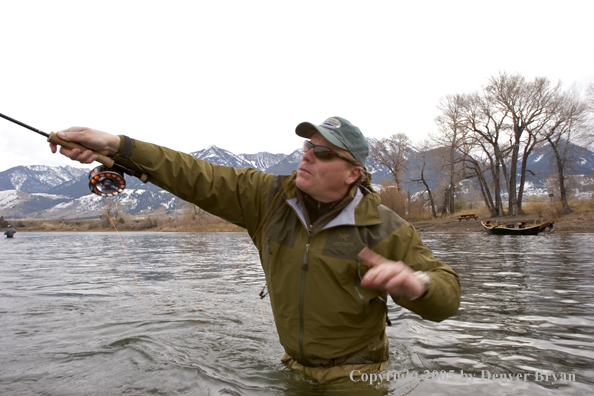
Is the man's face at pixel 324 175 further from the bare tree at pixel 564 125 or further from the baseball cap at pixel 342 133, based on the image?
the bare tree at pixel 564 125

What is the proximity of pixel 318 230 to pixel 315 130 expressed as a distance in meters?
0.76

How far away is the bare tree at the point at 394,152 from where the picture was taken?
48.2 m

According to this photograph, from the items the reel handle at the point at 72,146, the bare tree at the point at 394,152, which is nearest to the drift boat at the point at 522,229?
the bare tree at the point at 394,152

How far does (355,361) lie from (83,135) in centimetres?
252

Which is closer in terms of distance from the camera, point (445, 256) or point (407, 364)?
point (407, 364)

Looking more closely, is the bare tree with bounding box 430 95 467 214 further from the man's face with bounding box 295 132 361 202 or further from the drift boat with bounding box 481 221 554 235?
the man's face with bounding box 295 132 361 202

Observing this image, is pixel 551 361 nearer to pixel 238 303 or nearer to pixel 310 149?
pixel 310 149

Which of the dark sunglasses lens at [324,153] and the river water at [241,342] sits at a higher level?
the dark sunglasses lens at [324,153]

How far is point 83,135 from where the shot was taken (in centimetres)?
273

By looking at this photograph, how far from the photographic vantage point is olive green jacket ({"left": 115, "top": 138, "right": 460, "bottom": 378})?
2.80 metres

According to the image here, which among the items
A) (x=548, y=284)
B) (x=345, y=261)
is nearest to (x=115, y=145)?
(x=345, y=261)

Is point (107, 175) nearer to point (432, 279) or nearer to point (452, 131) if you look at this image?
point (432, 279)

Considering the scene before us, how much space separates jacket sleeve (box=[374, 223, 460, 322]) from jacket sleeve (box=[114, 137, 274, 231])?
109cm

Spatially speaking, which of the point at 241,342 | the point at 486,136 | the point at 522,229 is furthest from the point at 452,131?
the point at 241,342
